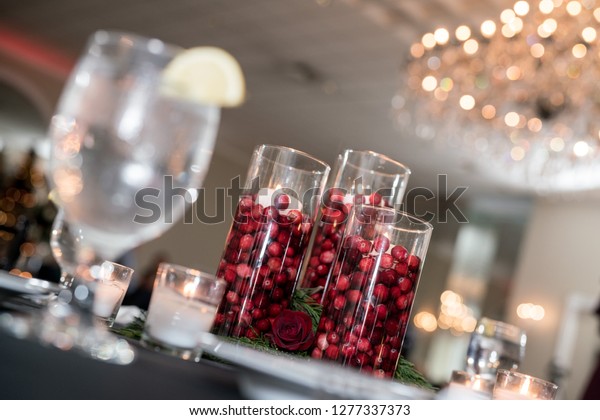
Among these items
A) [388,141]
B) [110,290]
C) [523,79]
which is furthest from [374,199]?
[388,141]

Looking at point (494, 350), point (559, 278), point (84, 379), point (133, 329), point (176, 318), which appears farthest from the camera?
point (559, 278)

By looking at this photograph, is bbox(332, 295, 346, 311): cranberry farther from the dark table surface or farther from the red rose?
the dark table surface

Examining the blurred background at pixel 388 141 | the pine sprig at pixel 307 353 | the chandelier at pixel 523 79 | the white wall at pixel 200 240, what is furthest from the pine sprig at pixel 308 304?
the white wall at pixel 200 240

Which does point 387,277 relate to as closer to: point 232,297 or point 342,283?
point 342,283

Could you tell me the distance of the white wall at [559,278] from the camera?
7.47 m

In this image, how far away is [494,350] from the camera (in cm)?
110

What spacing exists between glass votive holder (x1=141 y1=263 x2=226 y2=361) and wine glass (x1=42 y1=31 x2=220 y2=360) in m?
0.09

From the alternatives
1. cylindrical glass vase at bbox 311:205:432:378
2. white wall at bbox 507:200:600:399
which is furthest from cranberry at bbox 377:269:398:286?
white wall at bbox 507:200:600:399

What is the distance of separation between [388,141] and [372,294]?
6981mm

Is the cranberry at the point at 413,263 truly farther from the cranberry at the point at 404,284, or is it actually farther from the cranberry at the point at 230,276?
the cranberry at the point at 230,276

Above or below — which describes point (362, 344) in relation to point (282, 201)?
below

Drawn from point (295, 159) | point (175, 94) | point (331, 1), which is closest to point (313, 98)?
point (331, 1)

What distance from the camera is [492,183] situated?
327 inches

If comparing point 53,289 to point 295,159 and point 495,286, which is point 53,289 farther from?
point 495,286
